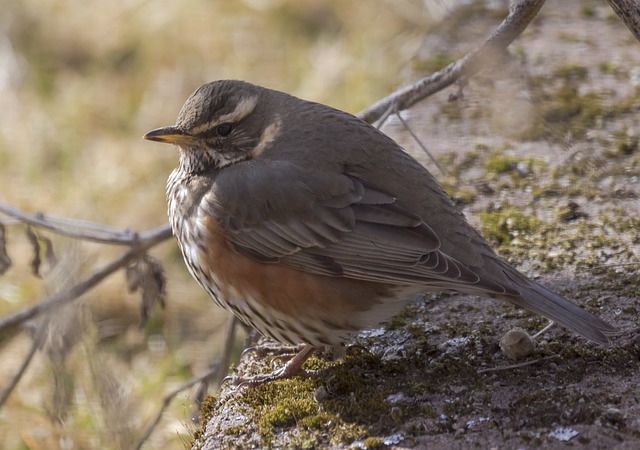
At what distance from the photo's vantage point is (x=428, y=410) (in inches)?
133

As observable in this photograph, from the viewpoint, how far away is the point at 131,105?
330 inches

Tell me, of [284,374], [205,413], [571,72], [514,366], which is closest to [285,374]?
[284,374]

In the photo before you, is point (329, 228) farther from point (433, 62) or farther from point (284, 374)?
point (433, 62)

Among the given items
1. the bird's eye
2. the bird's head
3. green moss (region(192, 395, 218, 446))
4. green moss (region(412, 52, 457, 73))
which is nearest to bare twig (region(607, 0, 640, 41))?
the bird's head

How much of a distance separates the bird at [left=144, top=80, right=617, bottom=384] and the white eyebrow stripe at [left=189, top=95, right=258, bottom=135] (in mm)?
32

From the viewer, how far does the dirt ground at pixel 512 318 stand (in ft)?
10.8

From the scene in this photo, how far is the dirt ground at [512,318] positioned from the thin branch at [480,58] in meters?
0.10

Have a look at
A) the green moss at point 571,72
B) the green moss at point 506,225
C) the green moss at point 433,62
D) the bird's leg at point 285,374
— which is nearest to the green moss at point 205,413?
the bird's leg at point 285,374

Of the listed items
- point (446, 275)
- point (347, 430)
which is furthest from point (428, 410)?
point (446, 275)

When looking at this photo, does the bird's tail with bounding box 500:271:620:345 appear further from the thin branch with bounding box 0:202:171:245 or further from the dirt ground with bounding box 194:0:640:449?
the thin branch with bounding box 0:202:171:245

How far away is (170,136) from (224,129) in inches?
9.9

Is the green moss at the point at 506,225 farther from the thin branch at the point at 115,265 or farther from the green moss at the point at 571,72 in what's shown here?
the thin branch at the point at 115,265

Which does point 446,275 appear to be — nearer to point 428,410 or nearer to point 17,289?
point 428,410

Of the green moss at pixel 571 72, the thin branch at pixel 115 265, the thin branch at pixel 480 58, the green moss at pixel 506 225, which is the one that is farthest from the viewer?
the green moss at pixel 571 72
